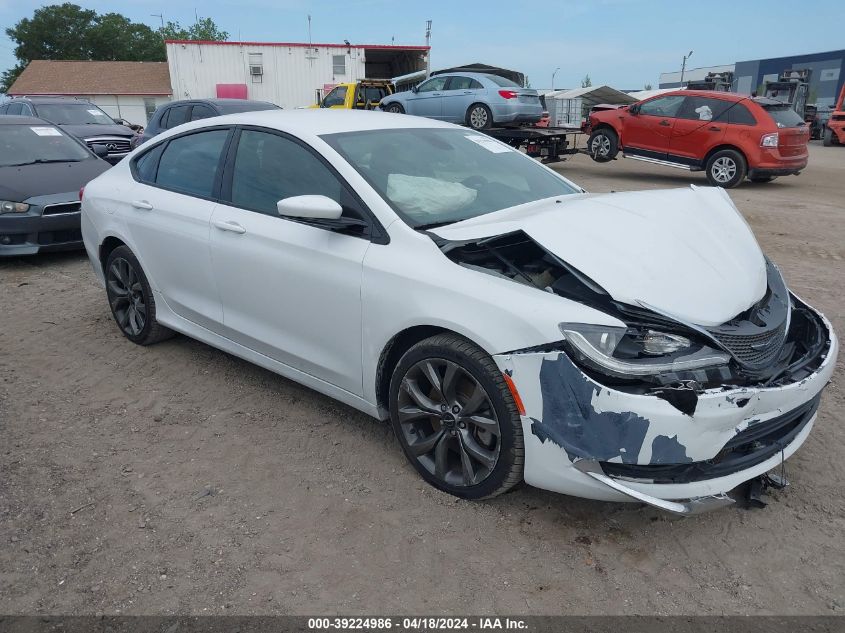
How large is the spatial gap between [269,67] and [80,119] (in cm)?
2368

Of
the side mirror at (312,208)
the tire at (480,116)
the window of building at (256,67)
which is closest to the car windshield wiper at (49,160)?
the side mirror at (312,208)

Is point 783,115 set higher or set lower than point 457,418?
higher

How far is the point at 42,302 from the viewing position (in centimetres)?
602

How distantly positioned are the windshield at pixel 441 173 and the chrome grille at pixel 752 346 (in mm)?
1345

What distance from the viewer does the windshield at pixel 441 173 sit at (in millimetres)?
3279

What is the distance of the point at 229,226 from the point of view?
3.71 m

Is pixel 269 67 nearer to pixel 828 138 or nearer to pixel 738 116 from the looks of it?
pixel 828 138

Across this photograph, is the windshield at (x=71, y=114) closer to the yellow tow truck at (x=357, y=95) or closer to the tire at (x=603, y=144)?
the yellow tow truck at (x=357, y=95)

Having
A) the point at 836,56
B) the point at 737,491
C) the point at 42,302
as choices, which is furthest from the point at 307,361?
the point at 836,56

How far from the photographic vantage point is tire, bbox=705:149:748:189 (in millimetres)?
12734

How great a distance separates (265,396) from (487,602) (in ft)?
6.97

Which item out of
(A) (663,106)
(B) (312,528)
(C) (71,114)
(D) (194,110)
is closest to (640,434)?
(B) (312,528)

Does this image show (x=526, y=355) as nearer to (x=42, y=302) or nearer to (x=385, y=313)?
(x=385, y=313)

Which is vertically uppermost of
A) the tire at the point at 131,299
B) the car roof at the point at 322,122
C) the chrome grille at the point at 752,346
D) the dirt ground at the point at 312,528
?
the car roof at the point at 322,122
